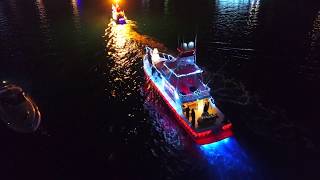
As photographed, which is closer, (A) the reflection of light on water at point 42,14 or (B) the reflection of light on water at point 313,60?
(B) the reflection of light on water at point 313,60

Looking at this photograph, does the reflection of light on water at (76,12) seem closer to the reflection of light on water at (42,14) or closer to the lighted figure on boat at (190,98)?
the reflection of light on water at (42,14)

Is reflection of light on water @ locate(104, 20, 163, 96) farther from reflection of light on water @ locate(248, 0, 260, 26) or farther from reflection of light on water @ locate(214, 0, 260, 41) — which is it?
reflection of light on water @ locate(248, 0, 260, 26)

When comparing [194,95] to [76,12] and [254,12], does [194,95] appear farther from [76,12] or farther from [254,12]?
[76,12]

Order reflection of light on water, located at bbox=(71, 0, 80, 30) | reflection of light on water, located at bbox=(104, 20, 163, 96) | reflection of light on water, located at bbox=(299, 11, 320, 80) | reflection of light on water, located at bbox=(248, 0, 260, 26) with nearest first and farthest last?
reflection of light on water, located at bbox=(299, 11, 320, 80), reflection of light on water, located at bbox=(104, 20, 163, 96), reflection of light on water, located at bbox=(248, 0, 260, 26), reflection of light on water, located at bbox=(71, 0, 80, 30)

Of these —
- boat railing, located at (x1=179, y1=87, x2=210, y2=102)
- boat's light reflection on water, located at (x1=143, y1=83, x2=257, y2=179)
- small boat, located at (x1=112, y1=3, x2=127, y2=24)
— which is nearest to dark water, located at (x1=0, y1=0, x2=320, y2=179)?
boat's light reflection on water, located at (x1=143, y1=83, x2=257, y2=179)

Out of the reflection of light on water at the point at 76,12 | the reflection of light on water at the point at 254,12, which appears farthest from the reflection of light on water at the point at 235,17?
the reflection of light on water at the point at 76,12

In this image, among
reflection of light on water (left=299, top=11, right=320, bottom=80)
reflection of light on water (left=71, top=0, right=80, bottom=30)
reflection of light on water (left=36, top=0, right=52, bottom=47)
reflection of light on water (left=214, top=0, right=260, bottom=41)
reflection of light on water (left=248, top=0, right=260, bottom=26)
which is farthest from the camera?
reflection of light on water (left=71, top=0, right=80, bottom=30)

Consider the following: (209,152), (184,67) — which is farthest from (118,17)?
(209,152)

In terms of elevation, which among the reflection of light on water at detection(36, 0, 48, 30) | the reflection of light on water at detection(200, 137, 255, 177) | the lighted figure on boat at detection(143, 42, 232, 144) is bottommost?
the reflection of light on water at detection(200, 137, 255, 177)
